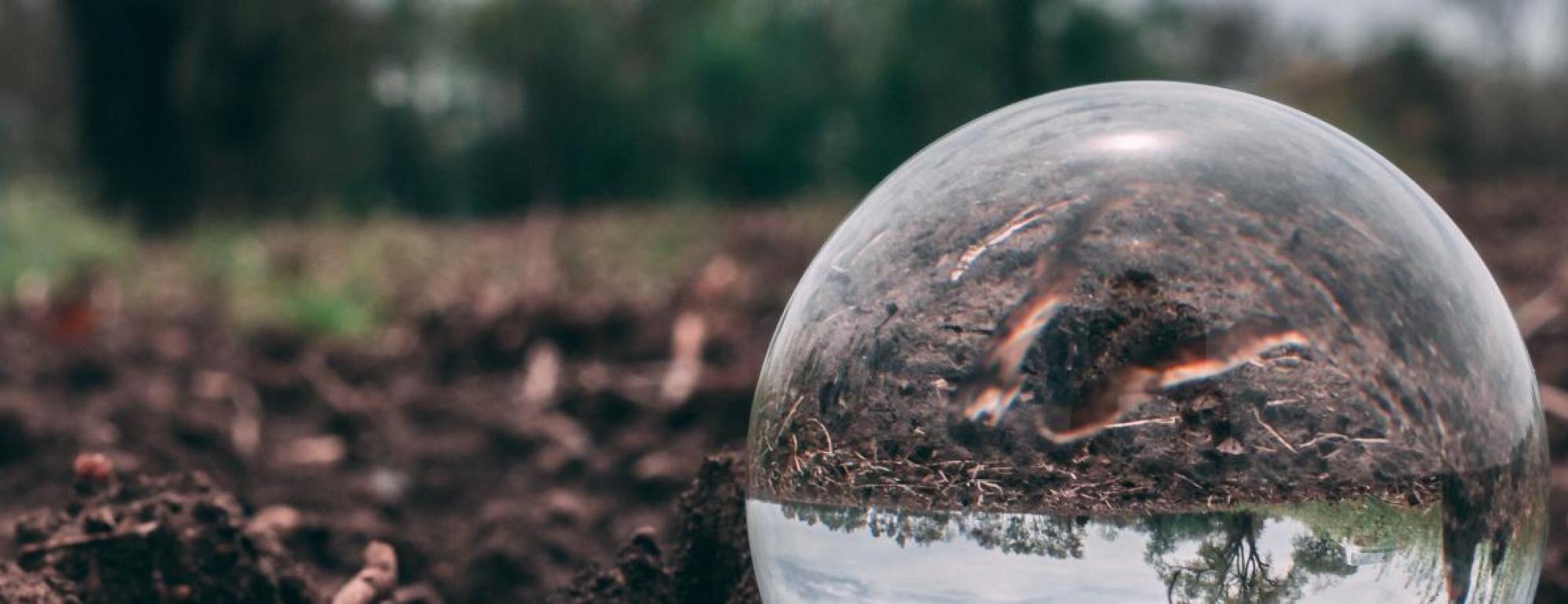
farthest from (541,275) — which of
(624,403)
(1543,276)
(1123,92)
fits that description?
(1123,92)

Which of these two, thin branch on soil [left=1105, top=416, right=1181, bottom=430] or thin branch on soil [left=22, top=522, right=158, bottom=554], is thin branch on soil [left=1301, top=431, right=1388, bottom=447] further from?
thin branch on soil [left=22, top=522, right=158, bottom=554]

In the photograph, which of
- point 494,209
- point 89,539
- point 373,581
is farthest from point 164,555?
point 494,209

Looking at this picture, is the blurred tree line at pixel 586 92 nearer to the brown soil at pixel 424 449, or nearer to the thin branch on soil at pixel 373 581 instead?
the brown soil at pixel 424 449

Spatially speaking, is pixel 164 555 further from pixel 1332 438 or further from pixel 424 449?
pixel 424 449

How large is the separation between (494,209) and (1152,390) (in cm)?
3440

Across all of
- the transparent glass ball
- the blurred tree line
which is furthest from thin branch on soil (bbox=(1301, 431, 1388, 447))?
the blurred tree line

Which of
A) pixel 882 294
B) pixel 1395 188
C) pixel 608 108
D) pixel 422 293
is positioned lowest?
pixel 882 294

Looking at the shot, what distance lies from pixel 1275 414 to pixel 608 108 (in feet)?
103

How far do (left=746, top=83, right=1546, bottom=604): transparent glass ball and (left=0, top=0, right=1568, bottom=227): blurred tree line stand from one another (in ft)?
55.9

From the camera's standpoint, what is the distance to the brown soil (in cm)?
240

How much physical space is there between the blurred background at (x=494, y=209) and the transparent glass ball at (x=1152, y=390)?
145cm

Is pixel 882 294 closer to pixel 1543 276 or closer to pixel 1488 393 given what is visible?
pixel 1488 393

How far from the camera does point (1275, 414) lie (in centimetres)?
170

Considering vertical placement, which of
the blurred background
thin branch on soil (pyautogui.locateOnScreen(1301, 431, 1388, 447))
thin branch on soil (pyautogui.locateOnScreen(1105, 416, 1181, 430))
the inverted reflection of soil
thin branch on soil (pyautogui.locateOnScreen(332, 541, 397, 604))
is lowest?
thin branch on soil (pyautogui.locateOnScreen(332, 541, 397, 604))
